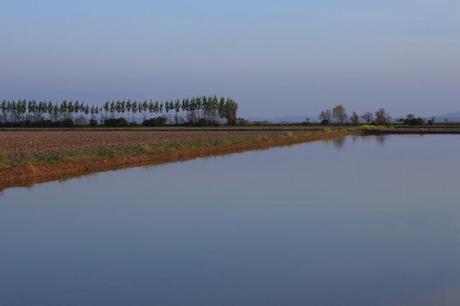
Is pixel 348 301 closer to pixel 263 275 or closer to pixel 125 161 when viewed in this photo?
pixel 263 275

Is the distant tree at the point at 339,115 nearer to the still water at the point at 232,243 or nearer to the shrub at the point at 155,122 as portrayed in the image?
the shrub at the point at 155,122

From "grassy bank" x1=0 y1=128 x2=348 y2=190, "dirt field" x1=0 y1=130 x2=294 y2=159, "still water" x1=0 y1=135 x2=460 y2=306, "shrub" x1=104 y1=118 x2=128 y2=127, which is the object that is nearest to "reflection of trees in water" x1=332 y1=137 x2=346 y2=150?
"grassy bank" x1=0 y1=128 x2=348 y2=190

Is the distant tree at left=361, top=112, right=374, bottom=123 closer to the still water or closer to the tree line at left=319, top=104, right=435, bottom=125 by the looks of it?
the tree line at left=319, top=104, right=435, bottom=125

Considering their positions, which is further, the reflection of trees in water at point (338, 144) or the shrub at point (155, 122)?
the shrub at point (155, 122)

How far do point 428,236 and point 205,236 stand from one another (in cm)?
272

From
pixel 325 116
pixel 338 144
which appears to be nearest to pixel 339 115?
pixel 325 116

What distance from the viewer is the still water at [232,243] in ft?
18.4

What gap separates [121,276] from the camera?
6.10 m

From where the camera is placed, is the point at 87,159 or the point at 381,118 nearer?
the point at 87,159

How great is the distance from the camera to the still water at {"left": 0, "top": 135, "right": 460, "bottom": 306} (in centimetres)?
562

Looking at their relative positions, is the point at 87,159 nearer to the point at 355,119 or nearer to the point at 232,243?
the point at 232,243

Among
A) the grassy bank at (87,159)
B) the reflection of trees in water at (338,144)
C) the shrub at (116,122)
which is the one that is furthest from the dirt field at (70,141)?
the shrub at (116,122)

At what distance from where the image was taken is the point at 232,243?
7660 mm

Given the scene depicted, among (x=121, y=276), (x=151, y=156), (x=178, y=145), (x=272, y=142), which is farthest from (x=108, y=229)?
(x=272, y=142)
